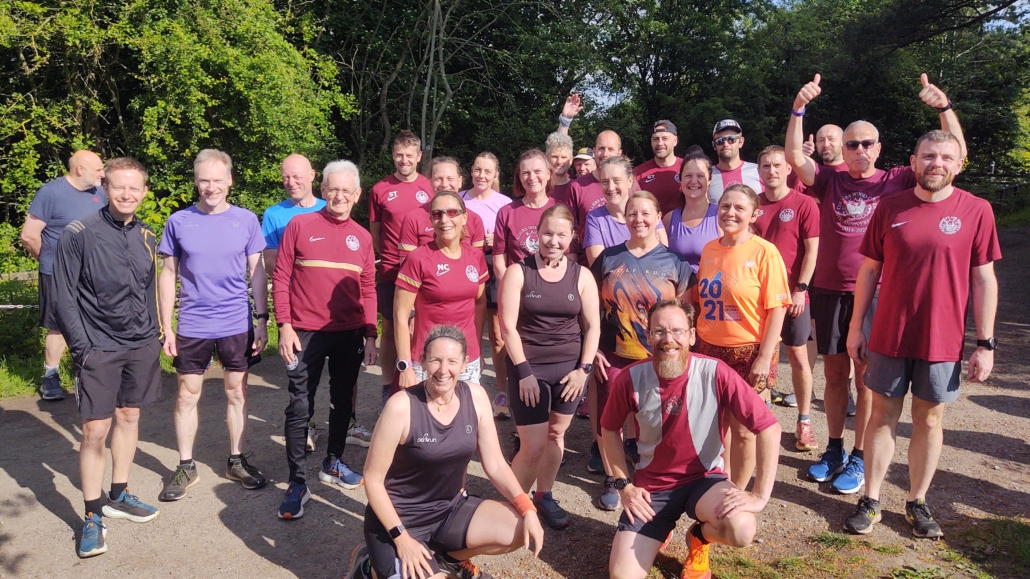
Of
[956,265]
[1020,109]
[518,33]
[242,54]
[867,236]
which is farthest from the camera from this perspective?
[1020,109]

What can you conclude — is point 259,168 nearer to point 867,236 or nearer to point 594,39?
point 594,39

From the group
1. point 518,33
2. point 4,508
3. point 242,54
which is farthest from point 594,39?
point 4,508

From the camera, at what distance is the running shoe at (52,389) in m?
6.54

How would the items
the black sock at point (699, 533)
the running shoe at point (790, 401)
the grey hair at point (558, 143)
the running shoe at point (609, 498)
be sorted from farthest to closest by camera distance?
the running shoe at point (790, 401) → the grey hair at point (558, 143) → the running shoe at point (609, 498) → the black sock at point (699, 533)

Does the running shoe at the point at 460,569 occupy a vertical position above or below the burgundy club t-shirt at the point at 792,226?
below

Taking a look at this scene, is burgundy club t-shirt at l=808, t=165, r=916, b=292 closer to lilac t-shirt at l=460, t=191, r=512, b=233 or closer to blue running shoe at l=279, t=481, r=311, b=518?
lilac t-shirt at l=460, t=191, r=512, b=233

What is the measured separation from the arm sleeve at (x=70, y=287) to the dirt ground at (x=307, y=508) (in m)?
1.15

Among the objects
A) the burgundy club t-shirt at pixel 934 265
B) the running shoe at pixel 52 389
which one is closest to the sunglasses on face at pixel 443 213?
the burgundy club t-shirt at pixel 934 265

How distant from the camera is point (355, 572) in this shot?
3.39 m

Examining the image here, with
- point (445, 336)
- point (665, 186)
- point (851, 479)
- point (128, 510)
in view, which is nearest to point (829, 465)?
point (851, 479)

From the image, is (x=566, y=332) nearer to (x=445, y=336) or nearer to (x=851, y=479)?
(x=445, y=336)

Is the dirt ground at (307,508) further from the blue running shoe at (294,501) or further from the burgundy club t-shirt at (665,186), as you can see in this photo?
the burgundy club t-shirt at (665,186)

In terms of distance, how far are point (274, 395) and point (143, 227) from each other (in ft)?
9.16

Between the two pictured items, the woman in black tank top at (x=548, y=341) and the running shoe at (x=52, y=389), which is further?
the running shoe at (x=52, y=389)
